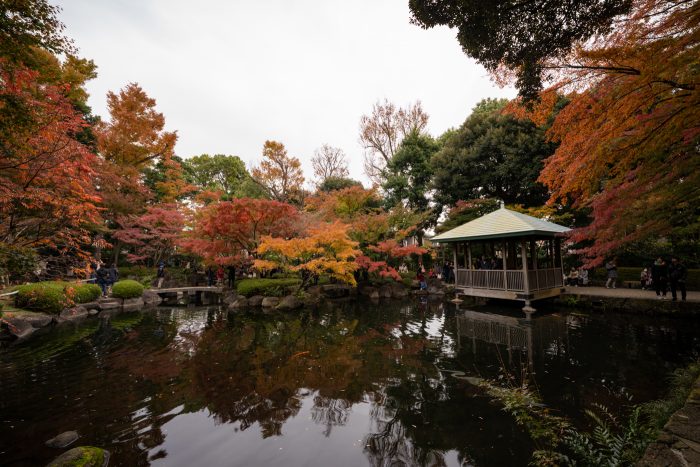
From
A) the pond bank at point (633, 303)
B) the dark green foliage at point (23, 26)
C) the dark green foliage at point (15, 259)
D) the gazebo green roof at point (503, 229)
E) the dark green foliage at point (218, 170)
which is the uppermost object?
the dark green foliage at point (218, 170)

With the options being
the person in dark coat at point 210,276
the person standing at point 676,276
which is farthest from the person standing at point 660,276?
the person in dark coat at point 210,276

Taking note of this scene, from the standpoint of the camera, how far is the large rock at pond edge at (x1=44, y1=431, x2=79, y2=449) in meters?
3.70

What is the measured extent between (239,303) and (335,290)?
16.7 ft

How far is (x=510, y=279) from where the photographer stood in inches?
476

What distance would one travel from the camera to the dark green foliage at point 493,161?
1703 cm

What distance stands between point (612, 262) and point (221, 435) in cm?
1667

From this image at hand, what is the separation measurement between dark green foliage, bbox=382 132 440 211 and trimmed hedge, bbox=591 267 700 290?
1086cm

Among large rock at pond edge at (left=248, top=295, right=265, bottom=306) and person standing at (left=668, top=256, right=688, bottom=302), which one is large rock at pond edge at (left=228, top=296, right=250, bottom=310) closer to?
large rock at pond edge at (left=248, top=295, right=265, bottom=306)

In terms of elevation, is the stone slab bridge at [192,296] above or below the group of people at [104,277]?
below

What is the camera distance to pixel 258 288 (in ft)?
47.1

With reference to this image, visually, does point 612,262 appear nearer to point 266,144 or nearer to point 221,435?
point 221,435

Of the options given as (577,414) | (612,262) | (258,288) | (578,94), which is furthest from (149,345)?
(612,262)

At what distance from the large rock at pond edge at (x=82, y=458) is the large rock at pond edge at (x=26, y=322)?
26.2 feet

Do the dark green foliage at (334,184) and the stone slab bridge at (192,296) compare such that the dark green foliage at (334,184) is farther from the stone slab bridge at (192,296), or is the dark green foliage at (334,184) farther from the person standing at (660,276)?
the person standing at (660,276)
